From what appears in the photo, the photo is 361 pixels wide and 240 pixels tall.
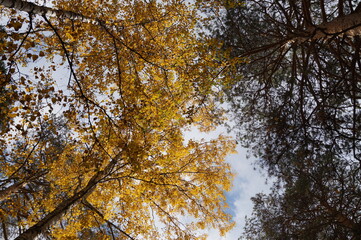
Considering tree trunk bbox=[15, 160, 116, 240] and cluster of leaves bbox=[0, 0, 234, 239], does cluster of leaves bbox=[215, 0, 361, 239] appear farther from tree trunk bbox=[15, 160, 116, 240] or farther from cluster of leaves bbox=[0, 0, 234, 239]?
tree trunk bbox=[15, 160, 116, 240]

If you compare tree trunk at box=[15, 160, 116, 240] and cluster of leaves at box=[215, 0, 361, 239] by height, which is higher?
cluster of leaves at box=[215, 0, 361, 239]

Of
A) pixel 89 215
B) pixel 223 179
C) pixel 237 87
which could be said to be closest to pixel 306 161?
pixel 237 87

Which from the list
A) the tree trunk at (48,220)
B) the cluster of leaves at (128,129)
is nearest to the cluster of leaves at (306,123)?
the cluster of leaves at (128,129)

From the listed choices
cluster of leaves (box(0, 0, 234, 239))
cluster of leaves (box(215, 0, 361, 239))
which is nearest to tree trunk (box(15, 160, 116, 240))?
cluster of leaves (box(0, 0, 234, 239))

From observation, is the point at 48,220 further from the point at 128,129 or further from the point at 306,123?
the point at 306,123

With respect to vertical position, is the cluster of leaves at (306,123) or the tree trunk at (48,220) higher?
the cluster of leaves at (306,123)

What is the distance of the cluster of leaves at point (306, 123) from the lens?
15.8 ft

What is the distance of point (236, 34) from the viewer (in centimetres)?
671

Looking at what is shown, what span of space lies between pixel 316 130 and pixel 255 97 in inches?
79.9

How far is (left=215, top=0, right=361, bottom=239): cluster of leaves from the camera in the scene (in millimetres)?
4801

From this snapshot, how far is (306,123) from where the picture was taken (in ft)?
18.4

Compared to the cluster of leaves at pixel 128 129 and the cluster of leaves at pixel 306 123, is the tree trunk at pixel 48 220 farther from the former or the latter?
the cluster of leaves at pixel 306 123

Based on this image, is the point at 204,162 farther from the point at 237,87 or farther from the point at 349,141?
the point at 349,141

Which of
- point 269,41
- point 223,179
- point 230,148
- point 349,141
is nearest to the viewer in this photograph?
point 349,141
